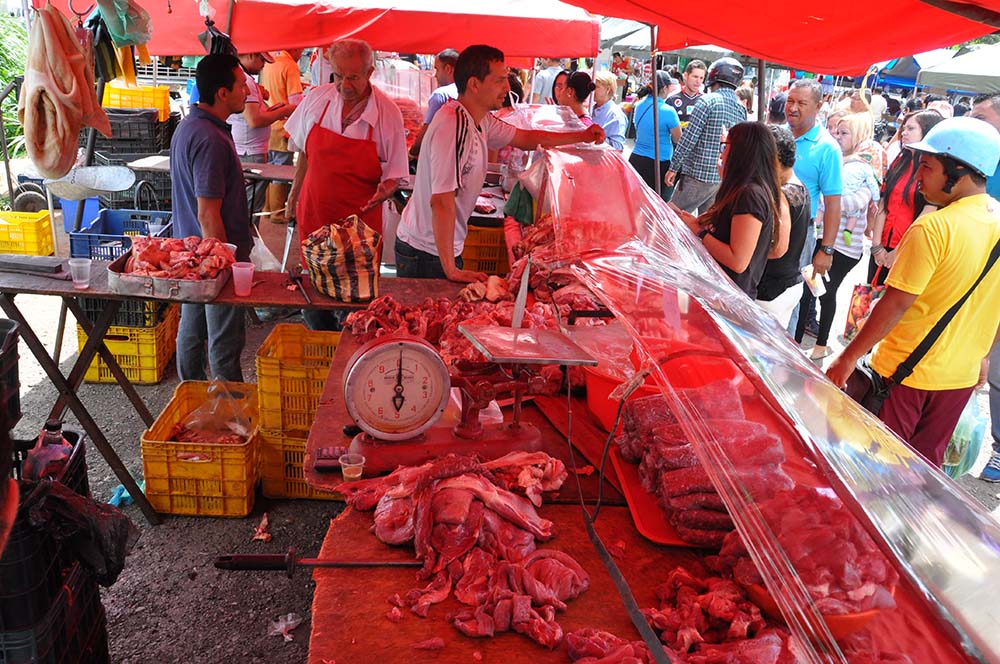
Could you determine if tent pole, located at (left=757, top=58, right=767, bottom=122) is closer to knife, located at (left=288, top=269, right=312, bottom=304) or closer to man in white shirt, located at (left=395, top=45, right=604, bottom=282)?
man in white shirt, located at (left=395, top=45, right=604, bottom=282)

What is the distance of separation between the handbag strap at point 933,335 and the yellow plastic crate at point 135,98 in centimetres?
978

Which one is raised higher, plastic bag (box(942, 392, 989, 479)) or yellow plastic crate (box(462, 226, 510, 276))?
yellow plastic crate (box(462, 226, 510, 276))

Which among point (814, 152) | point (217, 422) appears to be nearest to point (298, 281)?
point (217, 422)

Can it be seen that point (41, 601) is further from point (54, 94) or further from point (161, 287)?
point (54, 94)

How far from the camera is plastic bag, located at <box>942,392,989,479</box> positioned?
15.3ft

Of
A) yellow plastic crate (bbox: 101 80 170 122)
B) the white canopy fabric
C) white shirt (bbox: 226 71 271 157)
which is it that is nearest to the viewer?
white shirt (bbox: 226 71 271 157)

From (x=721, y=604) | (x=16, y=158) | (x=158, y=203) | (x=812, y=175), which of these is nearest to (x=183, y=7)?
(x=158, y=203)

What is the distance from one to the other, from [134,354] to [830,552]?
5.84 m

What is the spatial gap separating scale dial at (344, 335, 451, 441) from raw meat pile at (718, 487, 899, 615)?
1.36m

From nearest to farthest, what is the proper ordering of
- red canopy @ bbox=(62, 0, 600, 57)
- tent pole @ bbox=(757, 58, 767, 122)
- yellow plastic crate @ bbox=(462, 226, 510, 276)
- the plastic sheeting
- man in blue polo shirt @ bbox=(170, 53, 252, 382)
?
the plastic sheeting
man in blue polo shirt @ bbox=(170, 53, 252, 382)
tent pole @ bbox=(757, 58, 767, 122)
yellow plastic crate @ bbox=(462, 226, 510, 276)
red canopy @ bbox=(62, 0, 600, 57)

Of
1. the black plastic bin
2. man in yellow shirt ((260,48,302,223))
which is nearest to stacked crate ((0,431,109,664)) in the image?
the black plastic bin

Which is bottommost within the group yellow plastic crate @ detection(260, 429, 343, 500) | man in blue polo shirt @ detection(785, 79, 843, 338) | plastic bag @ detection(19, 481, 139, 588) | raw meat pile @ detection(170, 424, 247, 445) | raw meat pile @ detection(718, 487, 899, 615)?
yellow plastic crate @ detection(260, 429, 343, 500)

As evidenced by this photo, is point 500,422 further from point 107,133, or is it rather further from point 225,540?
point 107,133

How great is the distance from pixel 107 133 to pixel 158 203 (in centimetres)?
453
